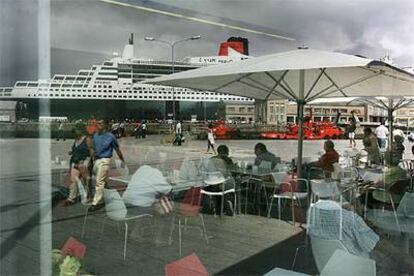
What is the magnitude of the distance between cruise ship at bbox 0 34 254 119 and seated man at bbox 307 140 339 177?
8.97 feet

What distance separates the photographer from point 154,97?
2.90 metres

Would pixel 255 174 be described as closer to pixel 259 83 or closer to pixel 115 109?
pixel 259 83

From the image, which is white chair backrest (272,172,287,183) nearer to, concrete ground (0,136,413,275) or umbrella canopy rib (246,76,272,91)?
concrete ground (0,136,413,275)

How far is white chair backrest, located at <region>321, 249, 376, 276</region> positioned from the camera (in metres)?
1.77

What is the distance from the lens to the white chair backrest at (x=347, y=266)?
1.77 m

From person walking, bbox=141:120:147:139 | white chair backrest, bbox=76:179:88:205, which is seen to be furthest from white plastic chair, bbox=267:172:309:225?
person walking, bbox=141:120:147:139

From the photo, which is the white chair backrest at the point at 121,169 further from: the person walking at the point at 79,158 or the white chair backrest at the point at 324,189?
the white chair backrest at the point at 324,189

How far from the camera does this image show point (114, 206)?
3500 mm

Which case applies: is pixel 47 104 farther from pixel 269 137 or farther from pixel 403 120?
pixel 403 120

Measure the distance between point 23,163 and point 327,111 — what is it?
4096 mm

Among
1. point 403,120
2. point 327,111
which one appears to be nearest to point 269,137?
point 327,111

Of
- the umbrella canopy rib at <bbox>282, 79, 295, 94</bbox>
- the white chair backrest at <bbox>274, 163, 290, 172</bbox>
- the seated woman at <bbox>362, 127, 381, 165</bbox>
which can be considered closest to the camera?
the umbrella canopy rib at <bbox>282, 79, 295, 94</bbox>

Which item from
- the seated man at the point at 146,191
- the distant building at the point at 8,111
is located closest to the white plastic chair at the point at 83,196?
the seated man at the point at 146,191

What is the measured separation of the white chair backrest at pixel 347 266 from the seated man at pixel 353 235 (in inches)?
21.0
